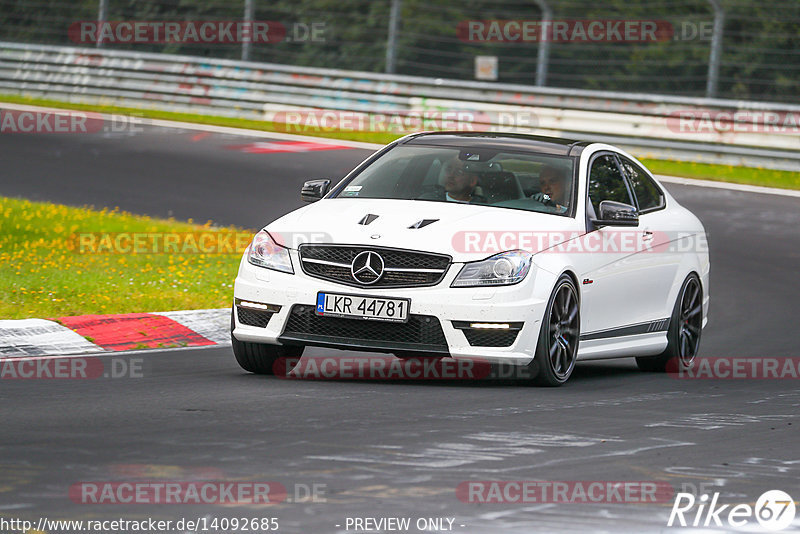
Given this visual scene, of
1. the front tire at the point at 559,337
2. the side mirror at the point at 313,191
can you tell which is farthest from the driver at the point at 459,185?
the front tire at the point at 559,337

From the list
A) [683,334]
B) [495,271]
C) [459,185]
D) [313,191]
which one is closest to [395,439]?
[495,271]

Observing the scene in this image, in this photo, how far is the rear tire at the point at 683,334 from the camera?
430 inches

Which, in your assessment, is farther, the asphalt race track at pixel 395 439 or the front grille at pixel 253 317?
the front grille at pixel 253 317

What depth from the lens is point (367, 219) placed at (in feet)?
30.0

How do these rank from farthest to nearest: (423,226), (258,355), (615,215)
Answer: (615,215) < (258,355) < (423,226)

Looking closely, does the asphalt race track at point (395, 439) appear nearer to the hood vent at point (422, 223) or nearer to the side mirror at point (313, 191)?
the hood vent at point (422, 223)

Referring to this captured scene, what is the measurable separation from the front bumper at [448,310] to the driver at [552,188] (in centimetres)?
103

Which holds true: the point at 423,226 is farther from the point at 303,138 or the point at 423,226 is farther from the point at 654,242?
the point at 303,138

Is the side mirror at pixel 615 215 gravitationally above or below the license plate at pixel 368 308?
above

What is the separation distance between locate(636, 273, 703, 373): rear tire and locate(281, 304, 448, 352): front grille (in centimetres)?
272

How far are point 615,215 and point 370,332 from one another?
1.96 meters

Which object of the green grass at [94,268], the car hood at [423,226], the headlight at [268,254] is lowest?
the green grass at [94,268]

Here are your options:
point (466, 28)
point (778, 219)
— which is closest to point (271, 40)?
point (466, 28)

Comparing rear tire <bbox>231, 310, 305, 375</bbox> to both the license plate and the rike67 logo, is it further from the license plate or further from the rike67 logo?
the rike67 logo
